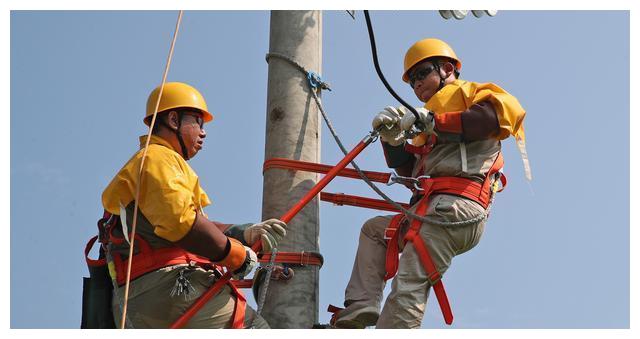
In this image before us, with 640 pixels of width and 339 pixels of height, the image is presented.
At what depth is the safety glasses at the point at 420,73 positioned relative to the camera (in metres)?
6.79

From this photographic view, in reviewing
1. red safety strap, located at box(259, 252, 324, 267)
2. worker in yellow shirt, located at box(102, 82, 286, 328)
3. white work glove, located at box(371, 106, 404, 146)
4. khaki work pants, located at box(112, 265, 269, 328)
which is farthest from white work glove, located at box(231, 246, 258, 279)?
white work glove, located at box(371, 106, 404, 146)

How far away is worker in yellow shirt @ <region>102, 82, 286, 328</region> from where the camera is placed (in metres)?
5.48

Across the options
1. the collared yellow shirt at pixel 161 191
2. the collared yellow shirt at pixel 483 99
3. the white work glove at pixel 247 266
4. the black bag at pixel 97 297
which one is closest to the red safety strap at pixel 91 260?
the black bag at pixel 97 297

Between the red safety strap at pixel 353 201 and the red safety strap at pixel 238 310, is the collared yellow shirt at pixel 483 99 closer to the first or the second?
the red safety strap at pixel 353 201

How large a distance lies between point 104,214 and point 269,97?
1419 millimetres

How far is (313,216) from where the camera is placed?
655 centimetres

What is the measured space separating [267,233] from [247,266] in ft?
1.08

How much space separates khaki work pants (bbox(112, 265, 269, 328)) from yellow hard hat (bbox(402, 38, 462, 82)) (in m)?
2.02

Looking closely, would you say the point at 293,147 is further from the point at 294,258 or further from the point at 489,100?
the point at 489,100

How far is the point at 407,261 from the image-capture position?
5.96 meters

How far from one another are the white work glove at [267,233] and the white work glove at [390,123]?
2.77 ft

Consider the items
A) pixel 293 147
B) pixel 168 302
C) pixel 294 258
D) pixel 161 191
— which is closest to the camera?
pixel 161 191

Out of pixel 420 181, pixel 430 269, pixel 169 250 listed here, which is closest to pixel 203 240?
pixel 169 250

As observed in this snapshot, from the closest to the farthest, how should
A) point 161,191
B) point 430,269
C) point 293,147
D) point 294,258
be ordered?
1. point 161,191
2. point 430,269
3. point 294,258
4. point 293,147
